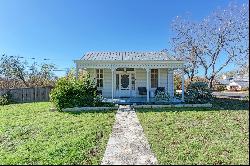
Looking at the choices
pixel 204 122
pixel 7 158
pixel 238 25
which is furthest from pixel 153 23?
pixel 7 158

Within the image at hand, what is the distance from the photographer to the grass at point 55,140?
22.6 ft

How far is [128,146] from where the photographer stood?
7629 millimetres

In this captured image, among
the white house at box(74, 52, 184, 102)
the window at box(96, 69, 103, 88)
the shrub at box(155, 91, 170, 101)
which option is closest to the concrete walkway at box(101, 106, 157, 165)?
the shrub at box(155, 91, 170, 101)

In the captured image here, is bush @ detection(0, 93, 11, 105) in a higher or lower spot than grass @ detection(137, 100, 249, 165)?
higher

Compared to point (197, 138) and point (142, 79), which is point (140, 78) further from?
point (197, 138)

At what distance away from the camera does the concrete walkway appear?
6.29 metres

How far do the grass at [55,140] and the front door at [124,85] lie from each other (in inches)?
303

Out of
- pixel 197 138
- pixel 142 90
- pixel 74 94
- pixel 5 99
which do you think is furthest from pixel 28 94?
pixel 197 138

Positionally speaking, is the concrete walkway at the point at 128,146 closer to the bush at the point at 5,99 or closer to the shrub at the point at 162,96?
the shrub at the point at 162,96

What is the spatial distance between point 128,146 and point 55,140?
2493 mm

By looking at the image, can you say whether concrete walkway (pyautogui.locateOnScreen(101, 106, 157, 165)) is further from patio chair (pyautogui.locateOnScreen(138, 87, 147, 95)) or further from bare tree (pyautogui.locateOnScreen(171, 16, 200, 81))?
bare tree (pyautogui.locateOnScreen(171, 16, 200, 81))

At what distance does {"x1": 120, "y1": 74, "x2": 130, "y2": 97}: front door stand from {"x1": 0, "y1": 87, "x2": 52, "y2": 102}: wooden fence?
8013 mm

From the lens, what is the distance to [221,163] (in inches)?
233

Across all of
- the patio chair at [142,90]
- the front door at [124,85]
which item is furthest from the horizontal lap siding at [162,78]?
the front door at [124,85]
